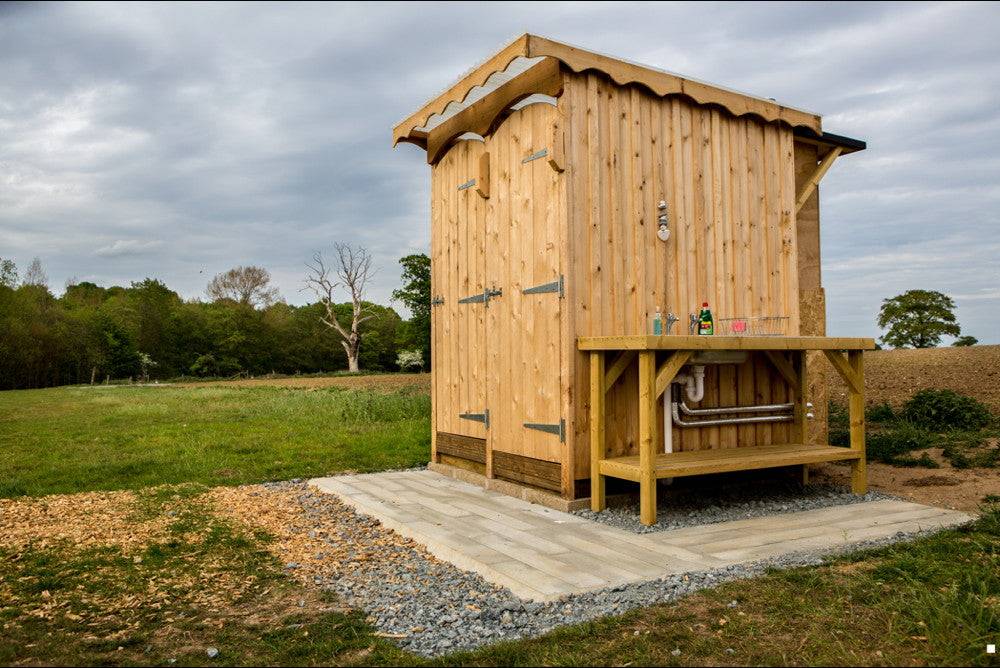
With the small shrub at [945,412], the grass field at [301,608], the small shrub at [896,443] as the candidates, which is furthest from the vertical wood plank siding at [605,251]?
the small shrub at [945,412]

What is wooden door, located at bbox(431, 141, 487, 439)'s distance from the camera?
22.3 ft

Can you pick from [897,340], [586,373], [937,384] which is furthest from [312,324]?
[586,373]

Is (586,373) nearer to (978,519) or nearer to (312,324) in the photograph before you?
(978,519)

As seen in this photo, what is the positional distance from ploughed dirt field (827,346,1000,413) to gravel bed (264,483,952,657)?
6746mm

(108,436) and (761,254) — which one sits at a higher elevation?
(761,254)

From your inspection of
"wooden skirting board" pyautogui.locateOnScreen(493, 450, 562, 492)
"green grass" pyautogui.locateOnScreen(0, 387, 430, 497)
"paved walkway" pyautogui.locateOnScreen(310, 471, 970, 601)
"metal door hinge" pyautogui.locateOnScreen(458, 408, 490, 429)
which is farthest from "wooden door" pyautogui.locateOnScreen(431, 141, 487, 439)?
"green grass" pyautogui.locateOnScreen(0, 387, 430, 497)

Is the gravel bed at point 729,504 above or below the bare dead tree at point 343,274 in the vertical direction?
below

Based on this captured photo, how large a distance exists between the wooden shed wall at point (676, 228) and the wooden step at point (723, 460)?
29 cm

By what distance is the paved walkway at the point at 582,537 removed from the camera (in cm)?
388

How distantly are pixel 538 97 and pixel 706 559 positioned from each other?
3679 mm

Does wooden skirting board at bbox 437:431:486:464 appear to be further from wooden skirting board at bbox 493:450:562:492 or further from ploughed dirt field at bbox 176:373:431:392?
ploughed dirt field at bbox 176:373:431:392

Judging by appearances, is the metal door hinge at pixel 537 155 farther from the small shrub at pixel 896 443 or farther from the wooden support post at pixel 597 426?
the small shrub at pixel 896 443

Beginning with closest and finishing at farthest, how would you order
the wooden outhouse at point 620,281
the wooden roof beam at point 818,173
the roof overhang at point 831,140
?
the wooden outhouse at point 620,281
the roof overhang at point 831,140
the wooden roof beam at point 818,173

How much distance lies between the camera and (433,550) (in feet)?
14.8
